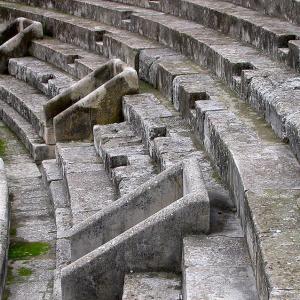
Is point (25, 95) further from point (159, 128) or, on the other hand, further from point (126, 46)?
point (159, 128)

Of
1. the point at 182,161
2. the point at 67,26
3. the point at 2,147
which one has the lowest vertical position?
the point at 2,147

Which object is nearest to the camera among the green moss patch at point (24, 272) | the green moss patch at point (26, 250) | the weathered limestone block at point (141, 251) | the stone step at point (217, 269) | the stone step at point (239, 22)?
the stone step at point (217, 269)

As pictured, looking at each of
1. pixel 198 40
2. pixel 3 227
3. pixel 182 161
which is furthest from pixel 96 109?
pixel 182 161

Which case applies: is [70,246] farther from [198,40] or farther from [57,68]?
[57,68]

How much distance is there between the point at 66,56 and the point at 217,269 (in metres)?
9.45

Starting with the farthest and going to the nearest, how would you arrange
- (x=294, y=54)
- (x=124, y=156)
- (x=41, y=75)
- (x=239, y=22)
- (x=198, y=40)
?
(x=41, y=75)
(x=239, y=22)
(x=198, y=40)
(x=294, y=54)
(x=124, y=156)

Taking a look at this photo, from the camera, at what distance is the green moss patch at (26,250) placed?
346 inches

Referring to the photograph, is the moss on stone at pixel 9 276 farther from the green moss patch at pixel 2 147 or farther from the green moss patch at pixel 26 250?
the green moss patch at pixel 2 147

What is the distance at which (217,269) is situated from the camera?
6.11 metres

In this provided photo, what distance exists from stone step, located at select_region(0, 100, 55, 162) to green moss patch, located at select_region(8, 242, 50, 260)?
10.2 feet

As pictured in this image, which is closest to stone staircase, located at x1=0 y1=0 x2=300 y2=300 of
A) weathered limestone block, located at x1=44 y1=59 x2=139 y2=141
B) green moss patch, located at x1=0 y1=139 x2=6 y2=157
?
weathered limestone block, located at x1=44 y1=59 x2=139 y2=141

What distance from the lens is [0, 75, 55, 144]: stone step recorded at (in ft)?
40.3

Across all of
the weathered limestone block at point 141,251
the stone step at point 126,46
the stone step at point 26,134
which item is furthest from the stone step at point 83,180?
the stone step at point 126,46

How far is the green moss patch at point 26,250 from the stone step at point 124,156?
3.24 feet
